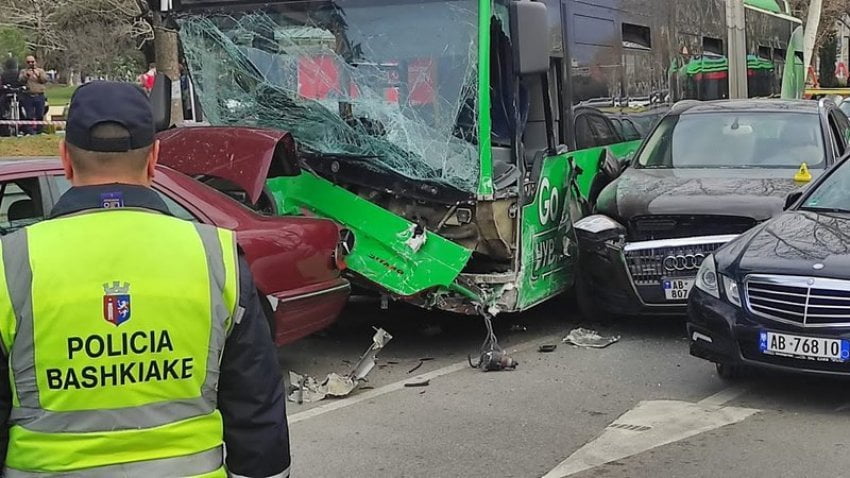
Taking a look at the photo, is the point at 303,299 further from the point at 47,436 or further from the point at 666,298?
the point at 47,436

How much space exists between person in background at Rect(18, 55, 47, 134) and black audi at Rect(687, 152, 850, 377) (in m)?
19.3

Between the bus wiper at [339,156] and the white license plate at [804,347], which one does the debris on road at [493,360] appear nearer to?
the bus wiper at [339,156]

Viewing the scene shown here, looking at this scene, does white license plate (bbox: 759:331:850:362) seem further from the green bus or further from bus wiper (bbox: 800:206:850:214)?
the green bus

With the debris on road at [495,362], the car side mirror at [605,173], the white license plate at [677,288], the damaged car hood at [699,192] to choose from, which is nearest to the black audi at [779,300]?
the damaged car hood at [699,192]

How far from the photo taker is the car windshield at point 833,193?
7.27m

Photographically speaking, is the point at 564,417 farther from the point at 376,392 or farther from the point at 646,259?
the point at 646,259

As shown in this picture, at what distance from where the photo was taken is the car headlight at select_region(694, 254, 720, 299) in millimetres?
6699

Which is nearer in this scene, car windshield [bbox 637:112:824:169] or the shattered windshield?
the shattered windshield

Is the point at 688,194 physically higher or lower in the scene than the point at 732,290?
higher

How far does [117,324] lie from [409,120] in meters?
5.63

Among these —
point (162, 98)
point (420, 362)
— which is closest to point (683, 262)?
point (420, 362)

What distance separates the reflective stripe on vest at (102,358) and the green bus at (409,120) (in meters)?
5.24

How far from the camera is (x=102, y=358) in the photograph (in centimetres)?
217

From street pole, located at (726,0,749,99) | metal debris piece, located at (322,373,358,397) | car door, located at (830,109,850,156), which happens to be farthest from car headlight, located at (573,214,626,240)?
street pole, located at (726,0,749,99)
